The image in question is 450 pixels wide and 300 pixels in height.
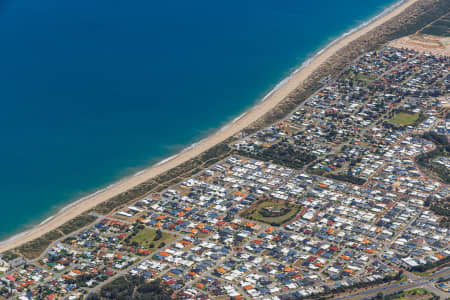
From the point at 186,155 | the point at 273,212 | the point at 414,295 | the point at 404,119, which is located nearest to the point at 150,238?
the point at 273,212

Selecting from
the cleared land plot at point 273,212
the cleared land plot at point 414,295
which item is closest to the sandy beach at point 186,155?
the cleared land plot at point 273,212

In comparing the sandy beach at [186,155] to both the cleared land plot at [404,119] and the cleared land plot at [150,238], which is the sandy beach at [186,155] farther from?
the cleared land plot at [404,119]

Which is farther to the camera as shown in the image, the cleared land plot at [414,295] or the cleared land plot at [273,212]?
the cleared land plot at [273,212]

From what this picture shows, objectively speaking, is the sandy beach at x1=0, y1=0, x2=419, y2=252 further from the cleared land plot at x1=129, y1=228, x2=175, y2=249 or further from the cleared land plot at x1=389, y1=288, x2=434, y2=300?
the cleared land plot at x1=389, y1=288, x2=434, y2=300

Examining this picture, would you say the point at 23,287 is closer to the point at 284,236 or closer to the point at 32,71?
the point at 284,236

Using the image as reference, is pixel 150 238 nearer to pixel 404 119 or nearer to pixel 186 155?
pixel 186 155

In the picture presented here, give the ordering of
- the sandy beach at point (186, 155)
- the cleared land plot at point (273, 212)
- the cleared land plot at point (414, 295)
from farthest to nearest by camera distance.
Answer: the sandy beach at point (186, 155) < the cleared land plot at point (273, 212) < the cleared land plot at point (414, 295)

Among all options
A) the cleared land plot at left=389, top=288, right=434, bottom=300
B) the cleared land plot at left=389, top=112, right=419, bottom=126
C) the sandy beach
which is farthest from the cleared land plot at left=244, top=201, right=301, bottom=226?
the cleared land plot at left=389, top=112, right=419, bottom=126
